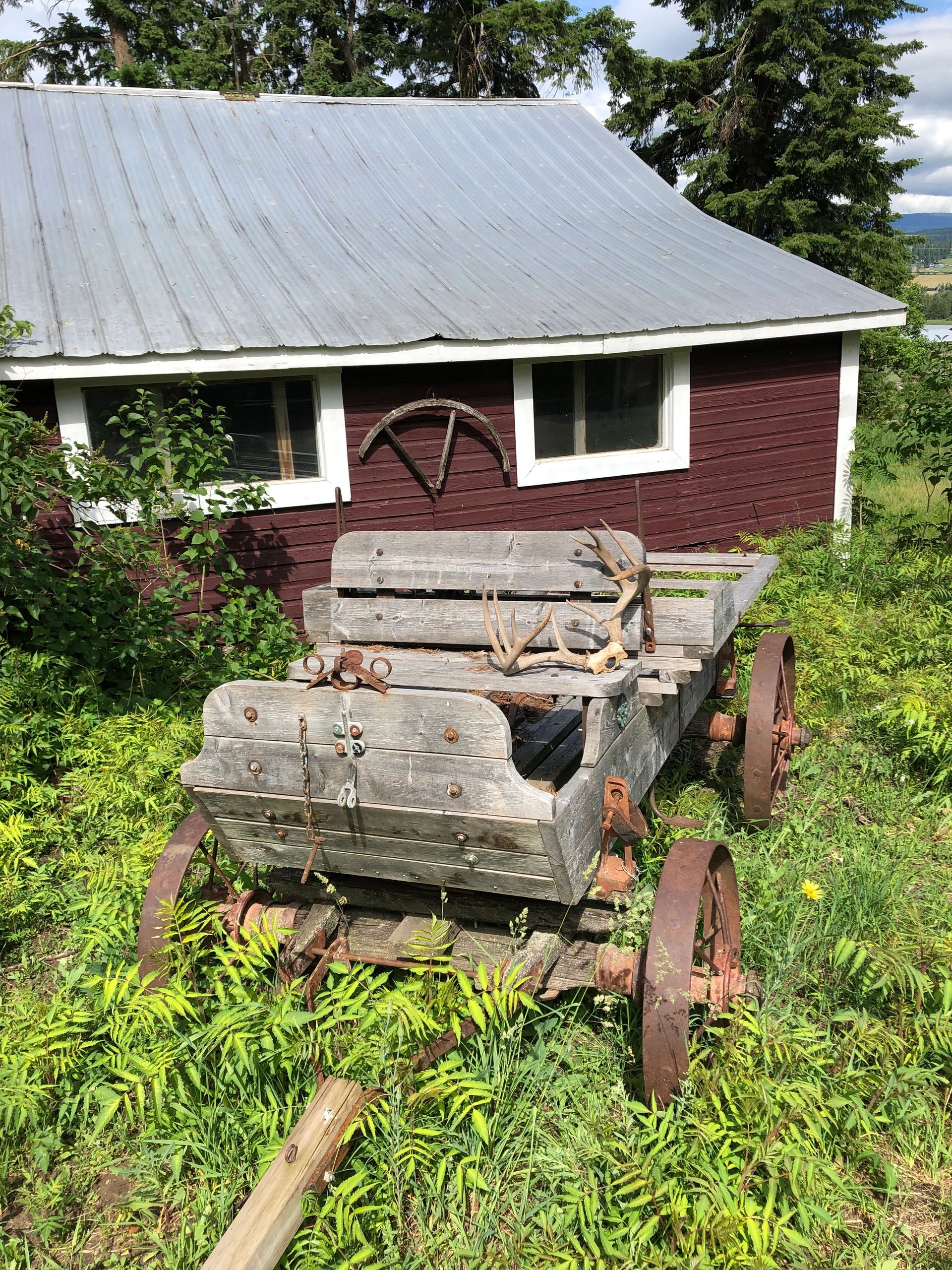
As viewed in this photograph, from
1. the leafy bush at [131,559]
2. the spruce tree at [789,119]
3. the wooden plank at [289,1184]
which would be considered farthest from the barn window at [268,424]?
the spruce tree at [789,119]

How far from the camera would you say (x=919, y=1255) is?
2322mm

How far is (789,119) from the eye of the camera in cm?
1714

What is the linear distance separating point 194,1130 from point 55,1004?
2.51 ft

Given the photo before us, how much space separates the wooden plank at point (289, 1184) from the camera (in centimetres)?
202

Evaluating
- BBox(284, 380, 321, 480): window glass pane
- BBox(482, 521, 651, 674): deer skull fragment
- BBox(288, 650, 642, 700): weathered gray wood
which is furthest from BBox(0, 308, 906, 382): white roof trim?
BBox(482, 521, 651, 674): deer skull fragment

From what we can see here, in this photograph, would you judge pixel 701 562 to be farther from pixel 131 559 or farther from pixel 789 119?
pixel 789 119

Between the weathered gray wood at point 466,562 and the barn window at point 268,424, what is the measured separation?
3280 millimetres

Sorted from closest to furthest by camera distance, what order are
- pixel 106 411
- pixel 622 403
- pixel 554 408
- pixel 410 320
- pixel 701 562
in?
1. pixel 701 562
2. pixel 106 411
3. pixel 410 320
4. pixel 554 408
5. pixel 622 403

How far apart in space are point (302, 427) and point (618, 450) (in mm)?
2948

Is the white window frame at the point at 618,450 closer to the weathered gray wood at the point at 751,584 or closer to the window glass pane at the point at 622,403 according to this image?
the window glass pane at the point at 622,403

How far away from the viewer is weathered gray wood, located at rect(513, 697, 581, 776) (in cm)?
341

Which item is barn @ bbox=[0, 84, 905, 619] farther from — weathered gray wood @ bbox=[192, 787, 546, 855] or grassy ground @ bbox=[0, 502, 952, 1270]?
weathered gray wood @ bbox=[192, 787, 546, 855]

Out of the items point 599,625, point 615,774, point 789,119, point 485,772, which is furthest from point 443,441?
point 789,119

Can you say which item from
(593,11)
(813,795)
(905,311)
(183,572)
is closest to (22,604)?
(183,572)
